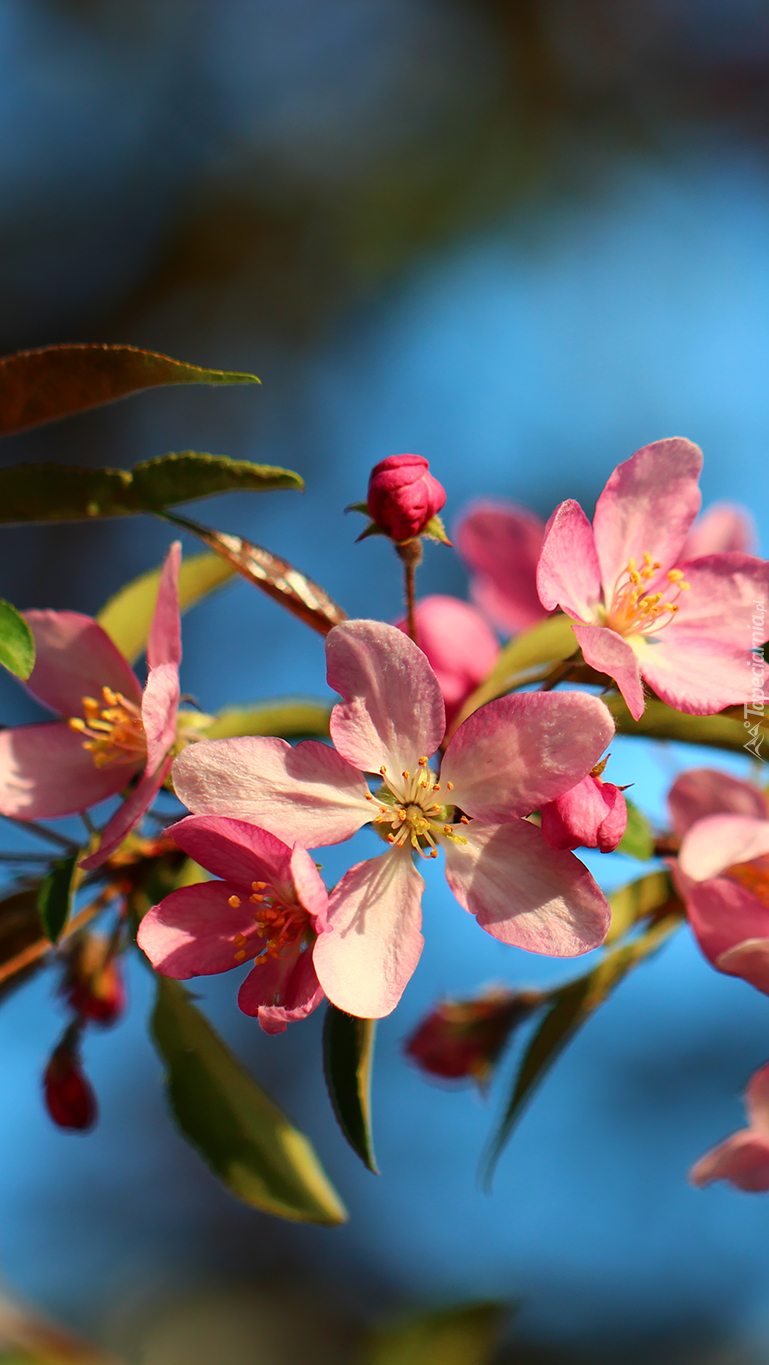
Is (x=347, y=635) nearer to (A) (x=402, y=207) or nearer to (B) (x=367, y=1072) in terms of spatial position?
(B) (x=367, y=1072)

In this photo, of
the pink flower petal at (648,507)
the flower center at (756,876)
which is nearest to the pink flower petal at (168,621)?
the pink flower petal at (648,507)

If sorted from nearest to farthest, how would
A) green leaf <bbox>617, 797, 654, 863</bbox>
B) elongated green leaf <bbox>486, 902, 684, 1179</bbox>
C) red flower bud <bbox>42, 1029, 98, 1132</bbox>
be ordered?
green leaf <bbox>617, 797, 654, 863</bbox>
elongated green leaf <bbox>486, 902, 684, 1179</bbox>
red flower bud <bbox>42, 1029, 98, 1132</bbox>

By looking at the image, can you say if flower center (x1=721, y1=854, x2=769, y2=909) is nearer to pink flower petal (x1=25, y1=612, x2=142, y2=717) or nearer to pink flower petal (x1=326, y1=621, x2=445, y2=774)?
pink flower petal (x1=326, y1=621, x2=445, y2=774)

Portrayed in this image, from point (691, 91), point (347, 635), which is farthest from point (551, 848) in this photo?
point (691, 91)

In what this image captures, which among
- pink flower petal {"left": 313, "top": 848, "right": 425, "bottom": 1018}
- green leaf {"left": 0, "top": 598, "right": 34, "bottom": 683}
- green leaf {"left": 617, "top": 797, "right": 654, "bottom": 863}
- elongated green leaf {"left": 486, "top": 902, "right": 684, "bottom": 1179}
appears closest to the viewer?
pink flower petal {"left": 313, "top": 848, "right": 425, "bottom": 1018}

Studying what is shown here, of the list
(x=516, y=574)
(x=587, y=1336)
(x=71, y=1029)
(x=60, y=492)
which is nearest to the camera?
(x=60, y=492)

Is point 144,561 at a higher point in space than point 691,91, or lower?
lower

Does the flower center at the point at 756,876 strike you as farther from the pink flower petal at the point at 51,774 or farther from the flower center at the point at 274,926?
the pink flower petal at the point at 51,774

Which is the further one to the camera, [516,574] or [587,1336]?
[587,1336]

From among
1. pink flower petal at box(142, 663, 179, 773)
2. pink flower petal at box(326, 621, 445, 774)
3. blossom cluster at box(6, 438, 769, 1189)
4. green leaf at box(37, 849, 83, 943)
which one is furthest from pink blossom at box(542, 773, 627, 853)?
green leaf at box(37, 849, 83, 943)
